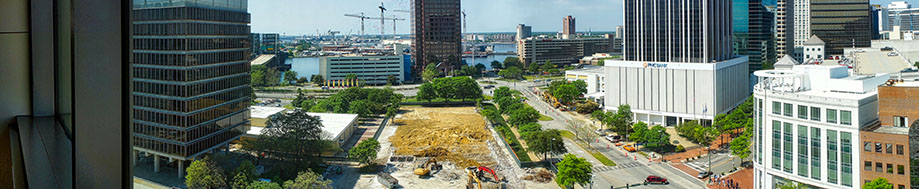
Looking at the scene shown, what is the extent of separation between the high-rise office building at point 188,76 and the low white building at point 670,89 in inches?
332

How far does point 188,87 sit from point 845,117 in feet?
21.8

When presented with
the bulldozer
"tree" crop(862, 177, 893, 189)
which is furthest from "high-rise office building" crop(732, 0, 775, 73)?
"tree" crop(862, 177, 893, 189)

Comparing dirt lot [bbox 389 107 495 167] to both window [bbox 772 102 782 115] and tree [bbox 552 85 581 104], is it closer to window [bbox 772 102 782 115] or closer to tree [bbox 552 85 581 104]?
tree [bbox 552 85 581 104]

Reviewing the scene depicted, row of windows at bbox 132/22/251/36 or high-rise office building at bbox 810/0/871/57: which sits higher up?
high-rise office building at bbox 810/0/871/57

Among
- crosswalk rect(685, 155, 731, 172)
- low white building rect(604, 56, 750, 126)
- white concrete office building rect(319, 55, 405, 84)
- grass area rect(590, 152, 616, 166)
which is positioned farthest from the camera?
white concrete office building rect(319, 55, 405, 84)

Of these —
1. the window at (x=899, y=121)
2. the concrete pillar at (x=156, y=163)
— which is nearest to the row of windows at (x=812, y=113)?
the window at (x=899, y=121)

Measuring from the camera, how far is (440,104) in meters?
16.0

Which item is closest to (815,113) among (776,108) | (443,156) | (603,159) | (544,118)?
(776,108)

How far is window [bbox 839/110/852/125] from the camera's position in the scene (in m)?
5.13

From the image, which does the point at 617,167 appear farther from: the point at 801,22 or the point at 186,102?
the point at 801,22

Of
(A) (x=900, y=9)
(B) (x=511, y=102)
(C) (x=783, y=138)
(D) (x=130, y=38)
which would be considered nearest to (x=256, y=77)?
(B) (x=511, y=102)

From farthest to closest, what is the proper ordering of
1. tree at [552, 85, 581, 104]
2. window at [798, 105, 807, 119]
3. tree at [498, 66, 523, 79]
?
tree at [498, 66, 523, 79] → tree at [552, 85, 581, 104] → window at [798, 105, 807, 119]

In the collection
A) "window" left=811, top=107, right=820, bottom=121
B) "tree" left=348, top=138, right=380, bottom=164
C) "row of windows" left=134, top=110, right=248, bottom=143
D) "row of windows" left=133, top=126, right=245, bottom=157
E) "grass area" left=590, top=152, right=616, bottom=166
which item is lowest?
"grass area" left=590, top=152, right=616, bottom=166

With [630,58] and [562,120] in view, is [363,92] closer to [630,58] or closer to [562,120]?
[562,120]
